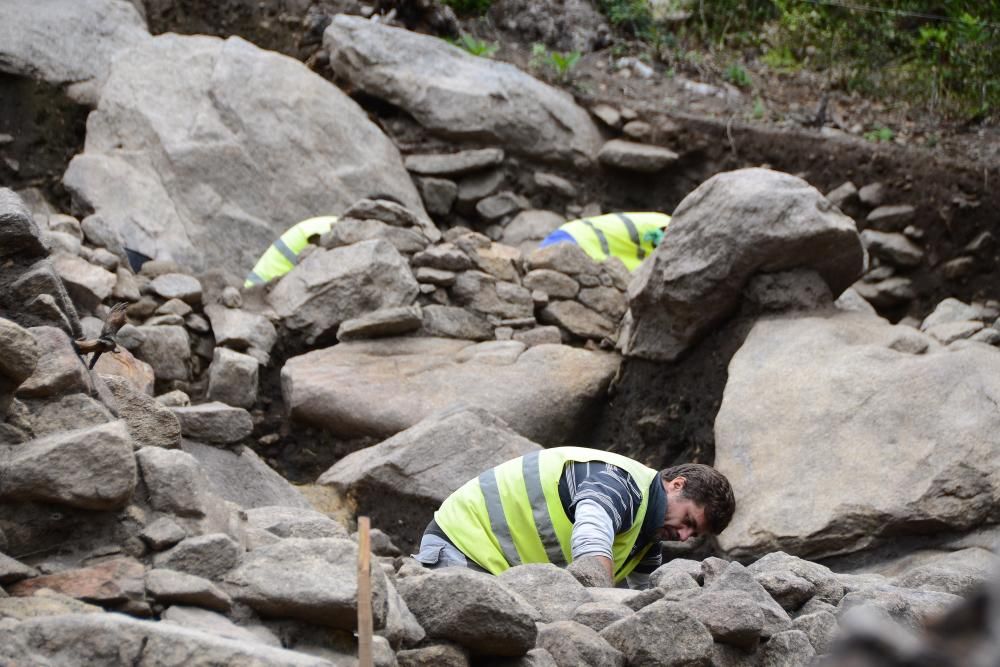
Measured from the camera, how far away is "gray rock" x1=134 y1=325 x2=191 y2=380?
25.0 ft

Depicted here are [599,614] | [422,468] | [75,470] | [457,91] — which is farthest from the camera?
[457,91]

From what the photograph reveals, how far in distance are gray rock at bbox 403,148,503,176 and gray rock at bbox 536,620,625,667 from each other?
8.19m

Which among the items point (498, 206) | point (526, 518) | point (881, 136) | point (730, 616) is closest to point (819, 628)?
point (730, 616)

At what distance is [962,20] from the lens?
36.9 feet

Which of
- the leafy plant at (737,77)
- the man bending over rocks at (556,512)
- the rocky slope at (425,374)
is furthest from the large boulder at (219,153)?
the man bending over rocks at (556,512)

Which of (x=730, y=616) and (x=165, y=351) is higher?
(x=730, y=616)

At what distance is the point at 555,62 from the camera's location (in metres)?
12.5

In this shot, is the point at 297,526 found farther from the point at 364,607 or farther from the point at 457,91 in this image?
the point at 457,91

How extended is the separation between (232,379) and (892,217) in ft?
18.6

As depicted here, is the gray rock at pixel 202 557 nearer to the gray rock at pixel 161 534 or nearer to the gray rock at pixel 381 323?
the gray rock at pixel 161 534

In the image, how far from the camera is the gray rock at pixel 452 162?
1123cm

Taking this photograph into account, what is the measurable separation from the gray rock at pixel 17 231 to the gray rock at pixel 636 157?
8302 mm

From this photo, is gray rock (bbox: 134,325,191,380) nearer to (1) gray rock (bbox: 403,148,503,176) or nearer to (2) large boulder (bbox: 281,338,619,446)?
(2) large boulder (bbox: 281,338,619,446)

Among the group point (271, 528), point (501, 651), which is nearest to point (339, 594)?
point (501, 651)
